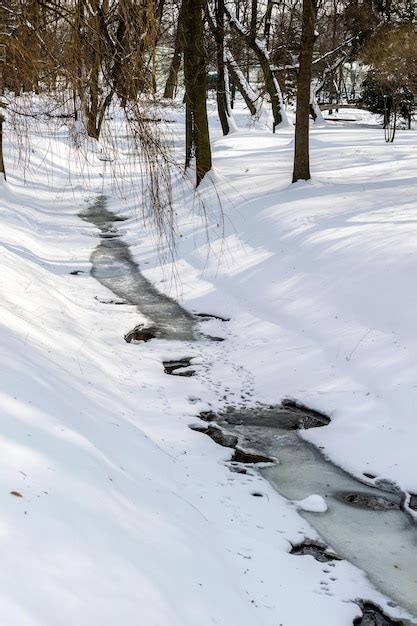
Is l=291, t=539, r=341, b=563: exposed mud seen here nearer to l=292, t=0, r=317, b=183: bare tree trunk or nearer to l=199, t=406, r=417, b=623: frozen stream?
l=199, t=406, r=417, b=623: frozen stream

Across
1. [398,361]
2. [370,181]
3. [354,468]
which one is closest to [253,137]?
[370,181]

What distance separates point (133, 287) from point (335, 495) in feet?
19.8

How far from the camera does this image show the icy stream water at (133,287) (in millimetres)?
8727

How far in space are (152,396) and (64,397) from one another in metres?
1.70

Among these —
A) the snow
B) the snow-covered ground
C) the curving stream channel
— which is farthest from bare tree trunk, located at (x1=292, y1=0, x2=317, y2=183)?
the snow

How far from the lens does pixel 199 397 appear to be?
261 inches

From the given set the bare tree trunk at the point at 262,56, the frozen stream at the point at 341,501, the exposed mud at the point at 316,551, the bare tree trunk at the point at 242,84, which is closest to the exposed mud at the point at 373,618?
the frozen stream at the point at 341,501

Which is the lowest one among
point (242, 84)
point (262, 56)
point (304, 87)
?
point (304, 87)

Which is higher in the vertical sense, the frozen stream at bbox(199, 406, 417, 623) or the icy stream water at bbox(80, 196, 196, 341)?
the icy stream water at bbox(80, 196, 196, 341)

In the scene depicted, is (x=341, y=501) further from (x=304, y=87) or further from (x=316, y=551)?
(x=304, y=87)

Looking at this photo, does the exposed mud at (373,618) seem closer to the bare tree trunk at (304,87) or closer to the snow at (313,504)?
the snow at (313,504)

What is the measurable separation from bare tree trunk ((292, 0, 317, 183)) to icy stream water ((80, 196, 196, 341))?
3.67m

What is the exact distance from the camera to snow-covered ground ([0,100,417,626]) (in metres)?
3.01

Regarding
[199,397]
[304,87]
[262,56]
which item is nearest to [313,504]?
[199,397]
